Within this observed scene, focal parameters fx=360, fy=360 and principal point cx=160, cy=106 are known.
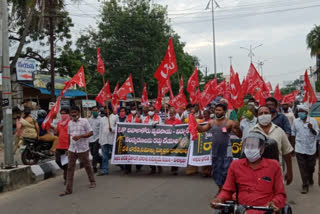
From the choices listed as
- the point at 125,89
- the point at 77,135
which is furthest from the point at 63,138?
the point at 125,89

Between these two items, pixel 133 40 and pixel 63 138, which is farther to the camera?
pixel 133 40

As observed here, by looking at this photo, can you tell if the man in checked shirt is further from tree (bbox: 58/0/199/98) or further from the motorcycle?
tree (bbox: 58/0/199/98)

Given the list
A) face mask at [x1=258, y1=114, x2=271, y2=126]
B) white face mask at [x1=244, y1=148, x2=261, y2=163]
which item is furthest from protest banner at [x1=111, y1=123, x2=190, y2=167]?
white face mask at [x1=244, y1=148, x2=261, y2=163]

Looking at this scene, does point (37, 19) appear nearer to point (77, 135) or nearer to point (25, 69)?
point (25, 69)

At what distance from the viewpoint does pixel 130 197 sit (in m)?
6.61

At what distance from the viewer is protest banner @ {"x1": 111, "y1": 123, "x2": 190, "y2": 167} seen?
28.7ft

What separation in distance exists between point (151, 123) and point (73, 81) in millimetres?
2460

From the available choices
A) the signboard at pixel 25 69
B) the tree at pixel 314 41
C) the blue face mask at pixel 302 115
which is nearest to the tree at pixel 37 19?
the signboard at pixel 25 69

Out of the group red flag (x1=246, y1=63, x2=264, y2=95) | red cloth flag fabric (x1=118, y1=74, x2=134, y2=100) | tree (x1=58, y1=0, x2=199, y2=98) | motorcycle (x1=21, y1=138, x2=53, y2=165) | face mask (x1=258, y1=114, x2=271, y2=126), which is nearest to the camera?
face mask (x1=258, y1=114, x2=271, y2=126)

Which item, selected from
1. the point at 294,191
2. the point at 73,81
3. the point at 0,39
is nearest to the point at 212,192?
the point at 294,191

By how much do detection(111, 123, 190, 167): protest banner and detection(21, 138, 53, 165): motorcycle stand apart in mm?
2641

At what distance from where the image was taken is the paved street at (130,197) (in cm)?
586

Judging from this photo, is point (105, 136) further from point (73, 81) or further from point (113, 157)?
point (73, 81)

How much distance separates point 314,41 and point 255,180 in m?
44.9
